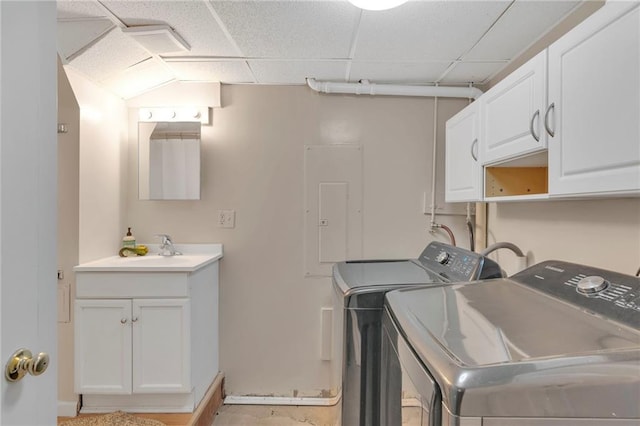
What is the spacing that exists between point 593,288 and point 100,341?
86.0 inches

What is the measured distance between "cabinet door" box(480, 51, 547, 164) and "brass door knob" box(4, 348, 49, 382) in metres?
1.52

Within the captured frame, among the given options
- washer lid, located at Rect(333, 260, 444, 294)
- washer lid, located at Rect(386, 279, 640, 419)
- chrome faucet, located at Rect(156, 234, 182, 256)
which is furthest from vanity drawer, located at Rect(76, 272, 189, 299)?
washer lid, located at Rect(386, 279, 640, 419)

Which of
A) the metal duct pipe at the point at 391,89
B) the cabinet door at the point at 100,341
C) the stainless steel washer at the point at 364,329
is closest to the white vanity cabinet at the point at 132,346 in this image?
the cabinet door at the point at 100,341

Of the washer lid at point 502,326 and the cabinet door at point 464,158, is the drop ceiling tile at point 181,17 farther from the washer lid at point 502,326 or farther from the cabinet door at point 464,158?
the washer lid at point 502,326

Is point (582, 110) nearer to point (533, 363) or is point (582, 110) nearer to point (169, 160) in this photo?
point (533, 363)

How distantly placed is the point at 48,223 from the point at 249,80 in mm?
1873

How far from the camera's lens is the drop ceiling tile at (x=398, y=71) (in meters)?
2.15

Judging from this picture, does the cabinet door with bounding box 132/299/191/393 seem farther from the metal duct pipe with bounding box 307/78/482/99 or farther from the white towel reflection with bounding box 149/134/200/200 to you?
the metal duct pipe with bounding box 307/78/482/99

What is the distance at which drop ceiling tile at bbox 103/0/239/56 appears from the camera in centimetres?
154

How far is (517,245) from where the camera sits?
2.01 m

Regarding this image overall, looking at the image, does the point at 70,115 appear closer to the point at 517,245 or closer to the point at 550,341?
the point at 550,341

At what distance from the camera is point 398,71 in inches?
88.8

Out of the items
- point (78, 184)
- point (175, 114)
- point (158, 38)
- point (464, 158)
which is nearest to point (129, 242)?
point (78, 184)

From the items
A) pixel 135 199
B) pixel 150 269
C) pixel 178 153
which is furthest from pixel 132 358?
pixel 178 153
